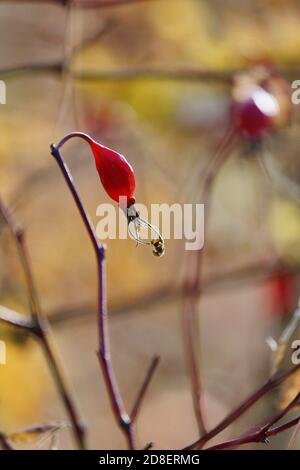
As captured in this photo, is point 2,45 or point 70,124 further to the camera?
point 2,45

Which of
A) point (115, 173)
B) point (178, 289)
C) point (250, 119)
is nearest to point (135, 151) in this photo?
point (178, 289)

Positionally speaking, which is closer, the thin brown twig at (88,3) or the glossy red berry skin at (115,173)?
the glossy red berry skin at (115,173)

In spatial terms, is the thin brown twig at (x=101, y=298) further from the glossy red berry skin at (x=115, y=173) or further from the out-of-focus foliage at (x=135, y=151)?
the out-of-focus foliage at (x=135, y=151)

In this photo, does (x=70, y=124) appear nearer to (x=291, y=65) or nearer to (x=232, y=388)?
(x=291, y=65)

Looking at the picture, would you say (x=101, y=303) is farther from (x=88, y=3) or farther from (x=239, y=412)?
(x=88, y=3)

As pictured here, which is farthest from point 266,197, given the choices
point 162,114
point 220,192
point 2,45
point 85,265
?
point 2,45

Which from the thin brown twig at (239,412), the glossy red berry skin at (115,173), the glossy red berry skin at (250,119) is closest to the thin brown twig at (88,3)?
the glossy red berry skin at (250,119)

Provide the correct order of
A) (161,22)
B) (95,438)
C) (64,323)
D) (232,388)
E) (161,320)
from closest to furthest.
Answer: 1. (64,323)
2. (161,22)
3. (232,388)
4. (95,438)
5. (161,320)

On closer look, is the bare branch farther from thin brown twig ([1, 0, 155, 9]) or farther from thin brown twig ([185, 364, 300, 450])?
thin brown twig ([1, 0, 155, 9])

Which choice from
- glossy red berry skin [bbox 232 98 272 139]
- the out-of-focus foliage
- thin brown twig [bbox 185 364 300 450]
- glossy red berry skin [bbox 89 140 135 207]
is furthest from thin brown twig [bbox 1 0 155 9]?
thin brown twig [bbox 185 364 300 450]
